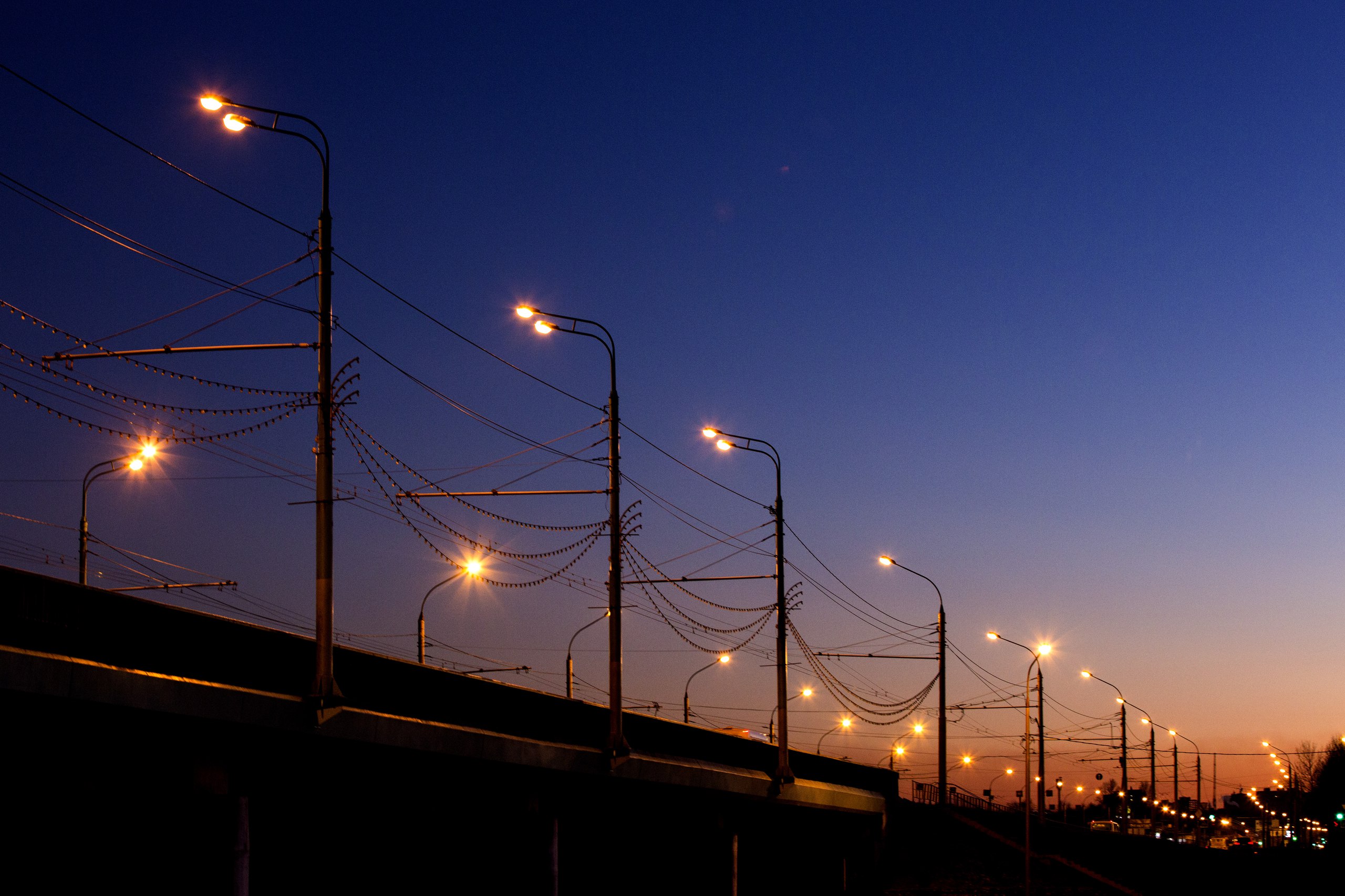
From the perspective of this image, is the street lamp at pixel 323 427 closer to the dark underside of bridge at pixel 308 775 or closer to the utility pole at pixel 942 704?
the dark underside of bridge at pixel 308 775

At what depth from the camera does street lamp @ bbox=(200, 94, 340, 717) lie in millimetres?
20422

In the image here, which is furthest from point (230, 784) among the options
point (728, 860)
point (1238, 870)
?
point (1238, 870)

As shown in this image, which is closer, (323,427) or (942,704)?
(323,427)

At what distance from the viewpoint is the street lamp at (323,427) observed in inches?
804

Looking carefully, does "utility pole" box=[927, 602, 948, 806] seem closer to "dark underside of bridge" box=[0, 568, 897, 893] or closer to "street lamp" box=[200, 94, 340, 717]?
"dark underside of bridge" box=[0, 568, 897, 893]

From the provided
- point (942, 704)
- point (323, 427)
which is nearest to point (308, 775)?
point (323, 427)

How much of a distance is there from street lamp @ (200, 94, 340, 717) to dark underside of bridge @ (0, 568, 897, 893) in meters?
0.59

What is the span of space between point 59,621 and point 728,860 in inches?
1209

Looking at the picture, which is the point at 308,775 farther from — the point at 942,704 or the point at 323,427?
the point at 942,704

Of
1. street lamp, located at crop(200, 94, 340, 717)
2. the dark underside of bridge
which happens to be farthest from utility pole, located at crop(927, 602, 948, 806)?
street lamp, located at crop(200, 94, 340, 717)

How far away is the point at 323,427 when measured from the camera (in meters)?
21.6

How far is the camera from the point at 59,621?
1777cm

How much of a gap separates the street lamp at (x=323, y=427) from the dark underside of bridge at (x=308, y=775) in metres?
0.59

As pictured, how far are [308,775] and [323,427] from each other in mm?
6545
